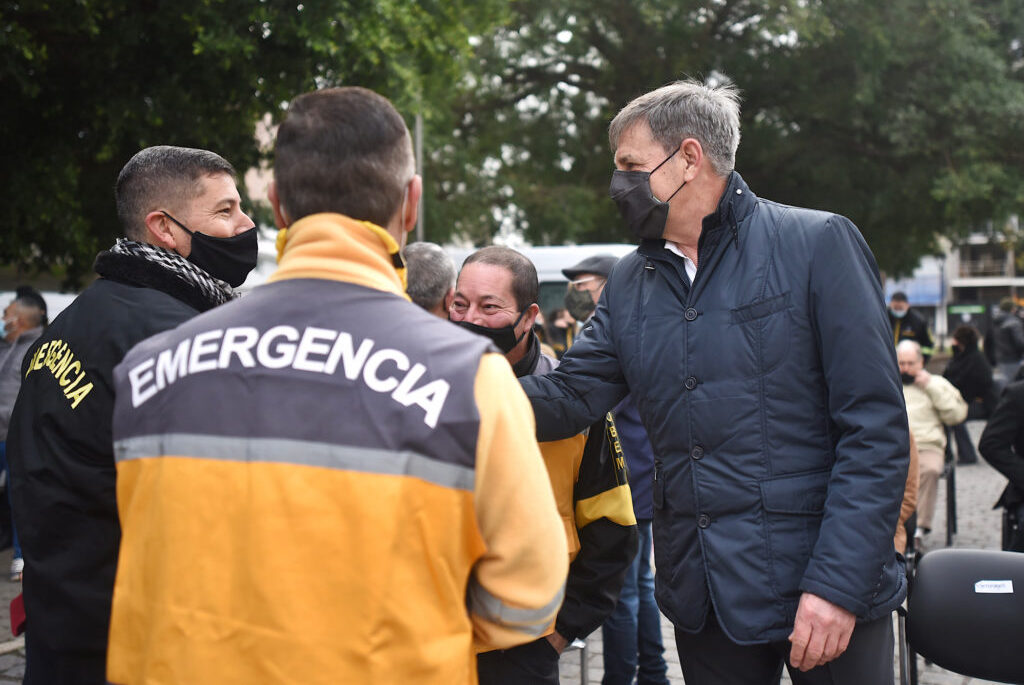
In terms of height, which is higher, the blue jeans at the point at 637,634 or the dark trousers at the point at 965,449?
the blue jeans at the point at 637,634

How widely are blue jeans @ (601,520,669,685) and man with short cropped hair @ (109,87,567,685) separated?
2.45 m

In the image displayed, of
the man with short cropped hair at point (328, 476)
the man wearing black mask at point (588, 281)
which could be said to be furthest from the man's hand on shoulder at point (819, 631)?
the man wearing black mask at point (588, 281)

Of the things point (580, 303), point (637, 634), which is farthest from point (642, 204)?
point (580, 303)

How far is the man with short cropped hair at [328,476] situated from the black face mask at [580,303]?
487cm

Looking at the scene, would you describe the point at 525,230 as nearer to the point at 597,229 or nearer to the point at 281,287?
the point at 597,229

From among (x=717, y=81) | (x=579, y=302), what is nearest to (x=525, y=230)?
(x=717, y=81)

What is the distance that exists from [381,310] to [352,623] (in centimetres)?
48

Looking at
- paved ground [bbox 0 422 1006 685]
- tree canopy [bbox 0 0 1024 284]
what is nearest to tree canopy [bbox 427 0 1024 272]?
tree canopy [bbox 0 0 1024 284]

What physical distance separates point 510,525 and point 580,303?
508 centimetres

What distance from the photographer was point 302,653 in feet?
4.75

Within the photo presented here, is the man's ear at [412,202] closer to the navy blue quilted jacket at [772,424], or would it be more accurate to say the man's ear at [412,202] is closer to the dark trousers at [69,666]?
the navy blue quilted jacket at [772,424]

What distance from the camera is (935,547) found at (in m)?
7.55

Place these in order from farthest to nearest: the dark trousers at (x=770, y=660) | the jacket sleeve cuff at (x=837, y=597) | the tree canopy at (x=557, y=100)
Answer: the tree canopy at (x=557, y=100) < the dark trousers at (x=770, y=660) < the jacket sleeve cuff at (x=837, y=597)

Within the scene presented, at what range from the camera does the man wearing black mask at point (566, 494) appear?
8.66 ft
